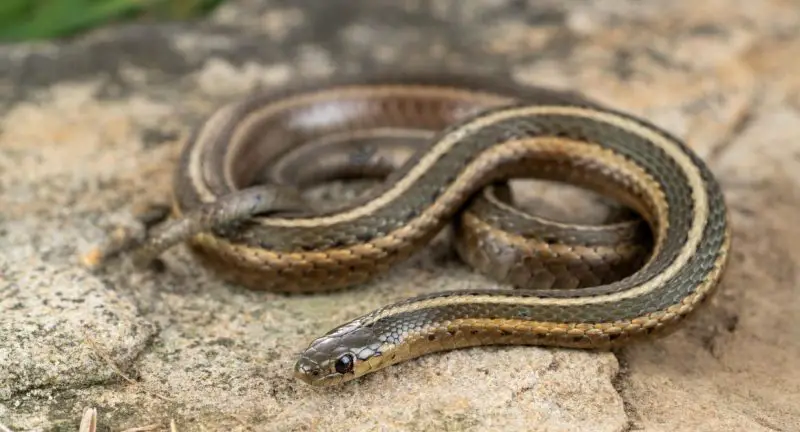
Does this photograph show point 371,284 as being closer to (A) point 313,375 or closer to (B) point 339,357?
(B) point 339,357

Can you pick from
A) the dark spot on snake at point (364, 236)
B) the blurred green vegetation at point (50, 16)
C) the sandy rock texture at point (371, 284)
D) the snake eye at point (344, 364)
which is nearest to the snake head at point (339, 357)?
the snake eye at point (344, 364)

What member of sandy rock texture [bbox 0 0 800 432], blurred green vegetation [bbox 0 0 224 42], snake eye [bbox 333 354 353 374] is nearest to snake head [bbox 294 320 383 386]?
snake eye [bbox 333 354 353 374]

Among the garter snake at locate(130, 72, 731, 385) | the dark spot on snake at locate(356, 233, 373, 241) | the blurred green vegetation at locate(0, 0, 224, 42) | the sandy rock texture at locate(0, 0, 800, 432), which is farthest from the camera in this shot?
the blurred green vegetation at locate(0, 0, 224, 42)

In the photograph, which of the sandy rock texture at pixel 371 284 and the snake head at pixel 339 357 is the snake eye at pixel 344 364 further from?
the sandy rock texture at pixel 371 284

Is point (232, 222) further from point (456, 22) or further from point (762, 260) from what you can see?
point (456, 22)

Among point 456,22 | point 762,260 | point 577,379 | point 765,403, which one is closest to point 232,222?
point 577,379

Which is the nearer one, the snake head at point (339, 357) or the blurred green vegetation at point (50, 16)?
the snake head at point (339, 357)

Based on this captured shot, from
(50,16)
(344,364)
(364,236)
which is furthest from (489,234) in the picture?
(50,16)

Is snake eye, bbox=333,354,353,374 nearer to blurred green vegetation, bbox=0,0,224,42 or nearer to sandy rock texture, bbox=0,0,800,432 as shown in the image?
sandy rock texture, bbox=0,0,800,432
